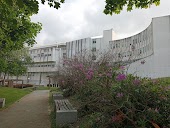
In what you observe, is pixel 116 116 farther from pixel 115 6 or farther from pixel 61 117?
pixel 61 117

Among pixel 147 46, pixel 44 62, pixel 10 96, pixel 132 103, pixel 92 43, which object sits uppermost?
pixel 92 43

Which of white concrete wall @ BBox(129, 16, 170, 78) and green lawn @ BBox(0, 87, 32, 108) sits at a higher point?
white concrete wall @ BBox(129, 16, 170, 78)

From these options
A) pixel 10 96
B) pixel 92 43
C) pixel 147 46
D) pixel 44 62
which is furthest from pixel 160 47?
pixel 44 62

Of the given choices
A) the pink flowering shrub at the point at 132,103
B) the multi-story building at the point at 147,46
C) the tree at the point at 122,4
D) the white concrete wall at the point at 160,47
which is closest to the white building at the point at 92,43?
the multi-story building at the point at 147,46

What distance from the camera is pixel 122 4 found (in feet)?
18.8

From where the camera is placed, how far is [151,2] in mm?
5668

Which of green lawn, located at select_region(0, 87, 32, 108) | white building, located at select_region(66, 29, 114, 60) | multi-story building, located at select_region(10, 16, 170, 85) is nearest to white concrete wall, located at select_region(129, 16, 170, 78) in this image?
multi-story building, located at select_region(10, 16, 170, 85)

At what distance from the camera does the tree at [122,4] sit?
5.62 meters

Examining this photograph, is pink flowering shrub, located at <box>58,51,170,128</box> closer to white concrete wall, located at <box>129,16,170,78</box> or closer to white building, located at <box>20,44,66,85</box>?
white concrete wall, located at <box>129,16,170,78</box>

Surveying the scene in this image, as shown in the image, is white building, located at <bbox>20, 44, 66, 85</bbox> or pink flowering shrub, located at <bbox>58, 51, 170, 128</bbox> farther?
white building, located at <bbox>20, 44, 66, 85</bbox>

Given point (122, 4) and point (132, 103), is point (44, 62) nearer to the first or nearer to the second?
point (122, 4)

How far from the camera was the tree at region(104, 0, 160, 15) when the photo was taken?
5.62m

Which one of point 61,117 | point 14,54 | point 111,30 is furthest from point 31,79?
point 61,117

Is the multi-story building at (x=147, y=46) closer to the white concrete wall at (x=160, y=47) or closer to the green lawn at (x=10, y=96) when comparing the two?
the white concrete wall at (x=160, y=47)
